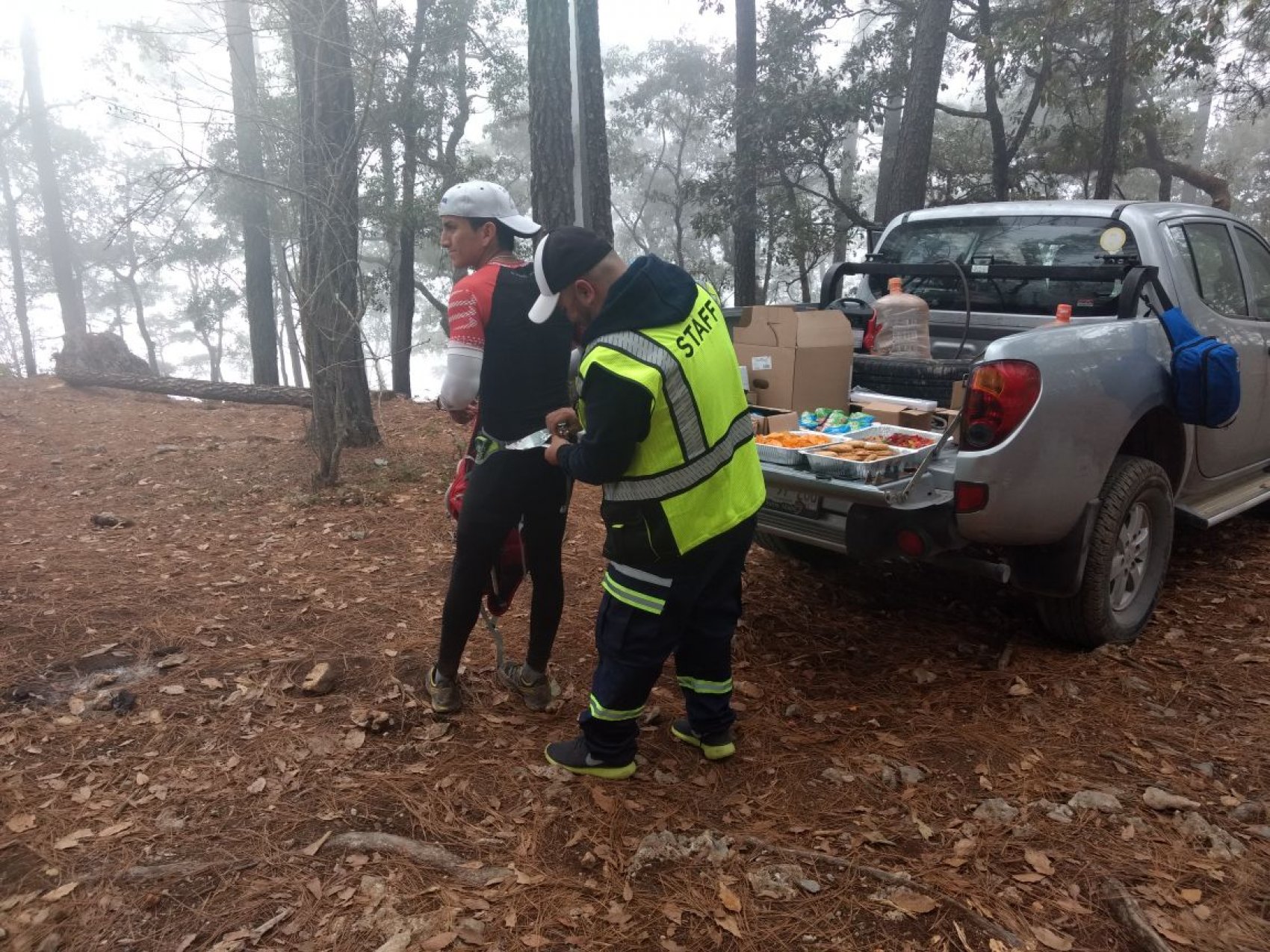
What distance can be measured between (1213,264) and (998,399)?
90.9 inches

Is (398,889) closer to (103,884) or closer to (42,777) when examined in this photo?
(103,884)

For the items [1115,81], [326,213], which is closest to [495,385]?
[326,213]

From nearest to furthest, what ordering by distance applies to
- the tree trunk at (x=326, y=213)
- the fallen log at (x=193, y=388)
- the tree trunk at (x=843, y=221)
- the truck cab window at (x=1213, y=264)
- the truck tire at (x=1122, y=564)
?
the truck tire at (x=1122, y=564)
the truck cab window at (x=1213, y=264)
the tree trunk at (x=326, y=213)
the fallen log at (x=193, y=388)
the tree trunk at (x=843, y=221)

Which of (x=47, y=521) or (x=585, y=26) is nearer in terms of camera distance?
(x=47, y=521)

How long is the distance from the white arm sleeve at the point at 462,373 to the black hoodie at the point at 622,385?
0.47 metres

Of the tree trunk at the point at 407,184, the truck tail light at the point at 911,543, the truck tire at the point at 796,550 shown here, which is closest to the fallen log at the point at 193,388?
the tree trunk at the point at 407,184

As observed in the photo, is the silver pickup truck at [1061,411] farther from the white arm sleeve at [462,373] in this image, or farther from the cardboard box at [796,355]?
the white arm sleeve at [462,373]

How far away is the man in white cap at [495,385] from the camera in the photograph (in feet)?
9.23

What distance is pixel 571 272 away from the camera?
249cm

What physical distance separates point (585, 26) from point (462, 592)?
6337 mm

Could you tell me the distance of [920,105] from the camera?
918cm

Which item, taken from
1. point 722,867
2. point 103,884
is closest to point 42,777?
point 103,884

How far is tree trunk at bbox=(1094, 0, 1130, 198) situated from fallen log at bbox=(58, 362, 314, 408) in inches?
402

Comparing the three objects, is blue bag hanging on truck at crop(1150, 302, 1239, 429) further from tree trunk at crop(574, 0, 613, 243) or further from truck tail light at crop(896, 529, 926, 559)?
tree trunk at crop(574, 0, 613, 243)
